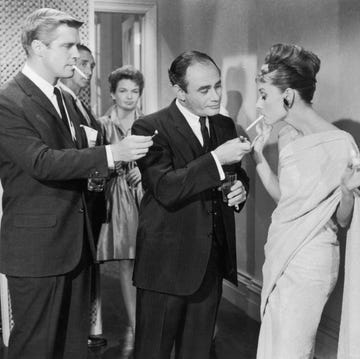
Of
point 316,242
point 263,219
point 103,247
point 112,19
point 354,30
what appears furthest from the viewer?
point 112,19

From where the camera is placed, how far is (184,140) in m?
2.87

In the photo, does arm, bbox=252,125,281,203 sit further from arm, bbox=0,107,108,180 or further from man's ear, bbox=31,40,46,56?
man's ear, bbox=31,40,46,56

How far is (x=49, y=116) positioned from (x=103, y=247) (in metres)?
1.60

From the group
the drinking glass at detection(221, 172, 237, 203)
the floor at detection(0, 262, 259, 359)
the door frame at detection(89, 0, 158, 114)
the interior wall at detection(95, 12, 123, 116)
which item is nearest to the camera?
the drinking glass at detection(221, 172, 237, 203)

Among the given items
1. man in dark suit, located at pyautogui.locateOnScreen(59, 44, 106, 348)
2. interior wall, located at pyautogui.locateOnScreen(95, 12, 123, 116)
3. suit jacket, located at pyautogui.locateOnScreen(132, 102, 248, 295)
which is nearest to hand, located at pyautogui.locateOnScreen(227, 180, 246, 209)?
suit jacket, located at pyautogui.locateOnScreen(132, 102, 248, 295)

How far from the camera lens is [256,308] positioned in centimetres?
461

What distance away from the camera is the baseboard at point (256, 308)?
12.0 feet

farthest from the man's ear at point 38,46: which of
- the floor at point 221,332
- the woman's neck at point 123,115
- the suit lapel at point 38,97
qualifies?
the floor at point 221,332

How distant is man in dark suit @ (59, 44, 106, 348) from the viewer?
3.01 metres

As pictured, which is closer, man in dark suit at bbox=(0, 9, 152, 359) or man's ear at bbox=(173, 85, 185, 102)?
man in dark suit at bbox=(0, 9, 152, 359)

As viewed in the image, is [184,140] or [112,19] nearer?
[184,140]

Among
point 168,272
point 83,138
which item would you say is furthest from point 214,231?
point 83,138

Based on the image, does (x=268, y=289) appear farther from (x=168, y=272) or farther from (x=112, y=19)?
(x=112, y=19)

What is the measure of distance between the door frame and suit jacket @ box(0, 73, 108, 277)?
3.70m
